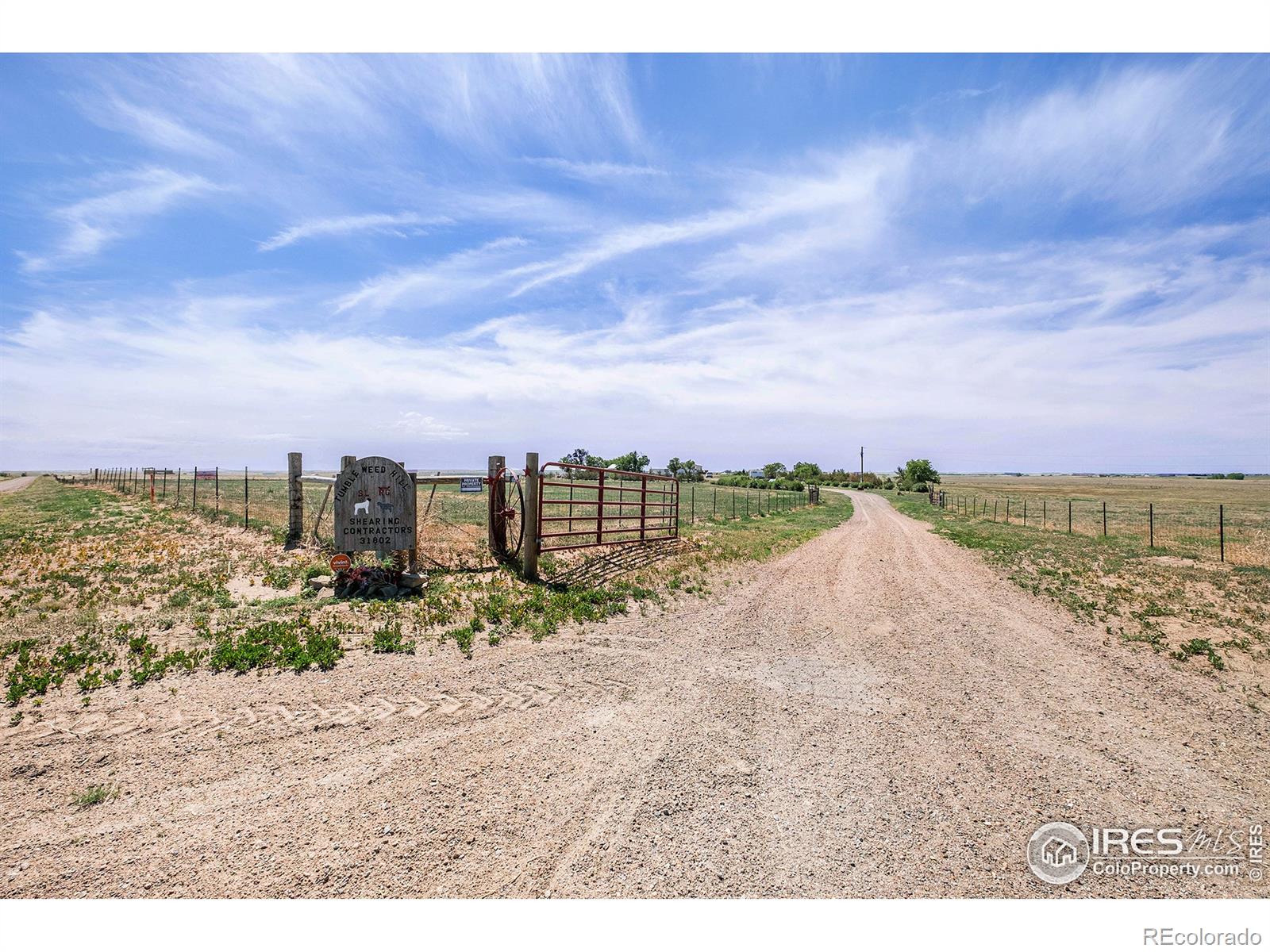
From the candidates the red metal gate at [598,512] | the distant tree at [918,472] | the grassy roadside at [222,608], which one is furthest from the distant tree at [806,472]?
the grassy roadside at [222,608]

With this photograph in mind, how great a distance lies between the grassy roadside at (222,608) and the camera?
19.0 ft

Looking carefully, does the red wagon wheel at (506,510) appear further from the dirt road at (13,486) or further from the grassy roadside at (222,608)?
the dirt road at (13,486)

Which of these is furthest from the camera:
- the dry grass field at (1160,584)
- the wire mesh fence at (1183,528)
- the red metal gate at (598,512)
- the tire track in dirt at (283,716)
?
the wire mesh fence at (1183,528)

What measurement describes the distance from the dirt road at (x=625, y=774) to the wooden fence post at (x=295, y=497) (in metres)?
8.35

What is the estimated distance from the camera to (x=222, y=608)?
7750 mm

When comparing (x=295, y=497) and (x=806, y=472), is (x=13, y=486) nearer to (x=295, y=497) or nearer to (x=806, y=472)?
(x=295, y=497)

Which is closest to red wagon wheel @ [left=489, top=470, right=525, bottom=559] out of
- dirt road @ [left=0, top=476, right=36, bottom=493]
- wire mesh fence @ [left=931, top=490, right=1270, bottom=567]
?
wire mesh fence @ [left=931, top=490, right=1270, bottom=567]

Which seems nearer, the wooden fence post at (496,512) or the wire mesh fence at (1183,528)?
the wooden fence post at (496,512)

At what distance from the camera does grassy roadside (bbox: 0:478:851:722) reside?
19.0 ft

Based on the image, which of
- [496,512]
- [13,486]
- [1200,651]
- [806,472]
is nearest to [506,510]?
[496,512]

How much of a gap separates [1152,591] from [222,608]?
15.5 m

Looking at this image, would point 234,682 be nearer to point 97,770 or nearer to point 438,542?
point 97,770

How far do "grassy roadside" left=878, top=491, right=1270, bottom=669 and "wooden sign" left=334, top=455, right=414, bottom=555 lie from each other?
36.4 ft

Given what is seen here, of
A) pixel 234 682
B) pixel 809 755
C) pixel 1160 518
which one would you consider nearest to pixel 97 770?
pixel 234 682
